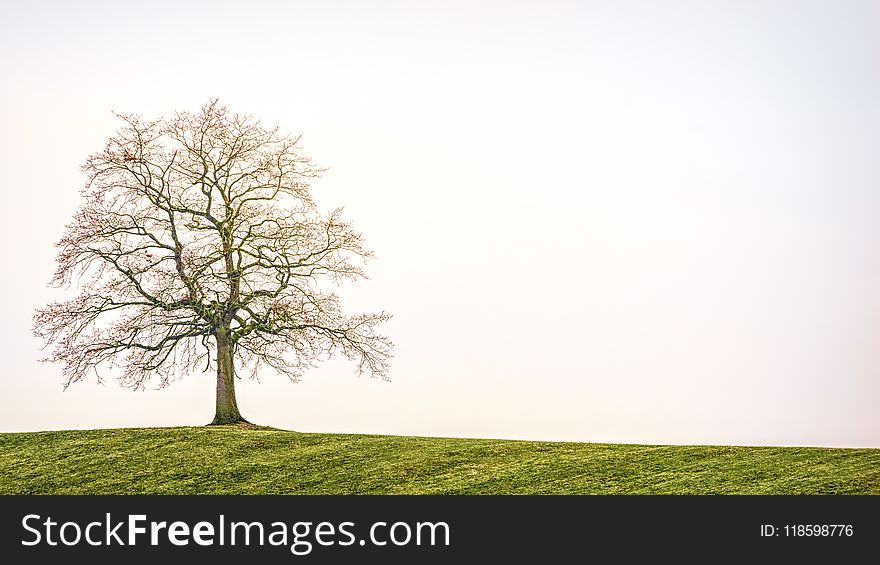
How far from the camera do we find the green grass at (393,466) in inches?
512

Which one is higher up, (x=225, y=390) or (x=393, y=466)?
(x=225, y=390)

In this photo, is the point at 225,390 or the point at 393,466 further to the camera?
the point at 225,390

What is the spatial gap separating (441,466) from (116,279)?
617cm

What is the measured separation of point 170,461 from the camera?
1472 centimetres

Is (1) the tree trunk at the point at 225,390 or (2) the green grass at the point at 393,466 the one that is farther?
(1) the tree trunk at the point at 225,390

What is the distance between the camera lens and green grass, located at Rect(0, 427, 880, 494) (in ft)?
42.7

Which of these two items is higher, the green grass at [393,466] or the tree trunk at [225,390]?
the tree trunk at [225,390]

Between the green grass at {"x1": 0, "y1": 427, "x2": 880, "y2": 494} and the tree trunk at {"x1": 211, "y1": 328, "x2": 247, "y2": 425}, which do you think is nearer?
the green grass at {"x1": 0, "y1": 427, "x2": 880, "y2": 494}

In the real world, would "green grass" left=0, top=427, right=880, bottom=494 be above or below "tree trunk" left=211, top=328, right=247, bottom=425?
below

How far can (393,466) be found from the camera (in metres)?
14.3
